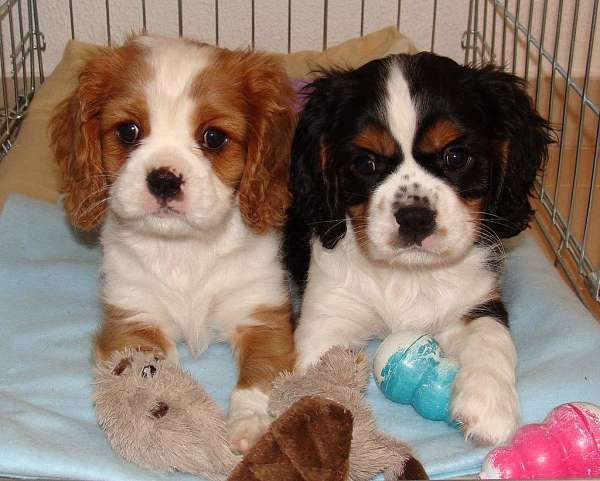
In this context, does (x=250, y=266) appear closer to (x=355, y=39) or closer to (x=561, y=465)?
(x=561, y=465)

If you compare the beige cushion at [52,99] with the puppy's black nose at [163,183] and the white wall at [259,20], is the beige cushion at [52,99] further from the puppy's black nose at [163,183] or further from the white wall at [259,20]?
the puppy's black nose at [163,183]

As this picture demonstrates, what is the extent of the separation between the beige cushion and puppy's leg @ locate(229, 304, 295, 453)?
0.94 metres

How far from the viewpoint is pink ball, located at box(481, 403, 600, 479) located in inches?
72.4

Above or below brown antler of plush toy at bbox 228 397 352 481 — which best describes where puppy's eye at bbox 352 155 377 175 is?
above

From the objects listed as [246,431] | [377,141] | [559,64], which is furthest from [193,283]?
[559,64]

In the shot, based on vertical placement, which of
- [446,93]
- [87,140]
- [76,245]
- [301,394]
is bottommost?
[76,245]

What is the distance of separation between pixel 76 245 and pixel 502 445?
6.00 feet

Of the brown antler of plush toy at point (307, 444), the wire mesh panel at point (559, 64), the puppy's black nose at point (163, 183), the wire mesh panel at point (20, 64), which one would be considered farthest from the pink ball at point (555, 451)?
the wire mesh panel at point (20, 64)

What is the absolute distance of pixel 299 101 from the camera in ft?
9.07

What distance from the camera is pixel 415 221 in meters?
2.19

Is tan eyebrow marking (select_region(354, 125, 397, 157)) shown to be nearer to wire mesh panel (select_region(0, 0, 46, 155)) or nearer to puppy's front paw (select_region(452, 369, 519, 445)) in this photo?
puppy's front paw (select_region(452, 369, 519, 445))

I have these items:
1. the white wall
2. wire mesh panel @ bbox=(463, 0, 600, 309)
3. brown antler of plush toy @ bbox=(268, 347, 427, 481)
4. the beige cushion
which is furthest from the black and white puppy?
the white wall

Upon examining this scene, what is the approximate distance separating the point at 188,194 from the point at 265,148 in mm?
348

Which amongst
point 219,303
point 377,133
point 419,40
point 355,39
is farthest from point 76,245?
point 419,40
